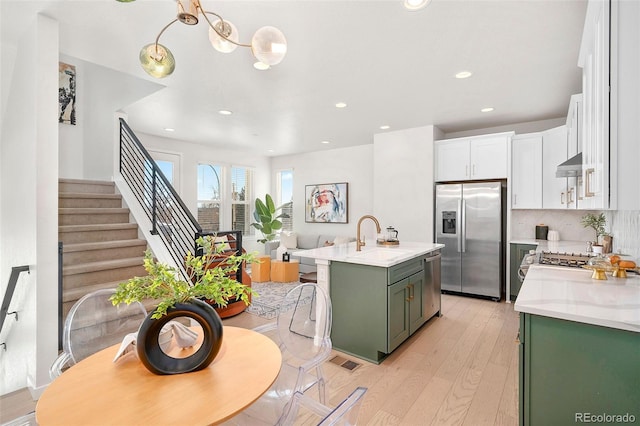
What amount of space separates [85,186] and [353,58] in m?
3.81

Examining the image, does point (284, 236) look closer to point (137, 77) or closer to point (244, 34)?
point (137, 77)

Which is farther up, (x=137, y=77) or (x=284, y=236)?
(x=137, y=77)

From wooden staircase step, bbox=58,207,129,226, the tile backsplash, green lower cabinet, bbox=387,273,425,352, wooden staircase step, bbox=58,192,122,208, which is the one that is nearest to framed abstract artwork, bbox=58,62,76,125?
wooden staircase step, bbox=58,192,122,208

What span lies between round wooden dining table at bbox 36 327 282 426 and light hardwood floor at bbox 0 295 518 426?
1.03 meters

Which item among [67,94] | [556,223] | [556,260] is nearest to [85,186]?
[67,94]

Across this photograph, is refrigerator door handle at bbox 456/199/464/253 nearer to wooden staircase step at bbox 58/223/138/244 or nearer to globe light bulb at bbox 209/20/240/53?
globe light bulb at bbox 209/20/240/53

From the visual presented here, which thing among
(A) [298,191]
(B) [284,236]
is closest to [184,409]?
(B) [284,236]

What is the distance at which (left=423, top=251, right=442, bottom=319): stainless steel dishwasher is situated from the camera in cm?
334

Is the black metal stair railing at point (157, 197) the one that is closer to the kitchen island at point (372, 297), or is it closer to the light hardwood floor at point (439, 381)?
the light hardwood floor at point (439, 381)

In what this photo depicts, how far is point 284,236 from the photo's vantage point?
272 inches

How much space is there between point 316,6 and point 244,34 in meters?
0.64

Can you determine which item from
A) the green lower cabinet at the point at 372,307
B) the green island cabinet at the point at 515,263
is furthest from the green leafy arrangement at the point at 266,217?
the green island cabinet at the point at 515,263

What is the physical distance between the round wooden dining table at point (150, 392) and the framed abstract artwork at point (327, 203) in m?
5.57

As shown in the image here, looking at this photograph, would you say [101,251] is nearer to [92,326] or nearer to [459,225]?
[92,326]
